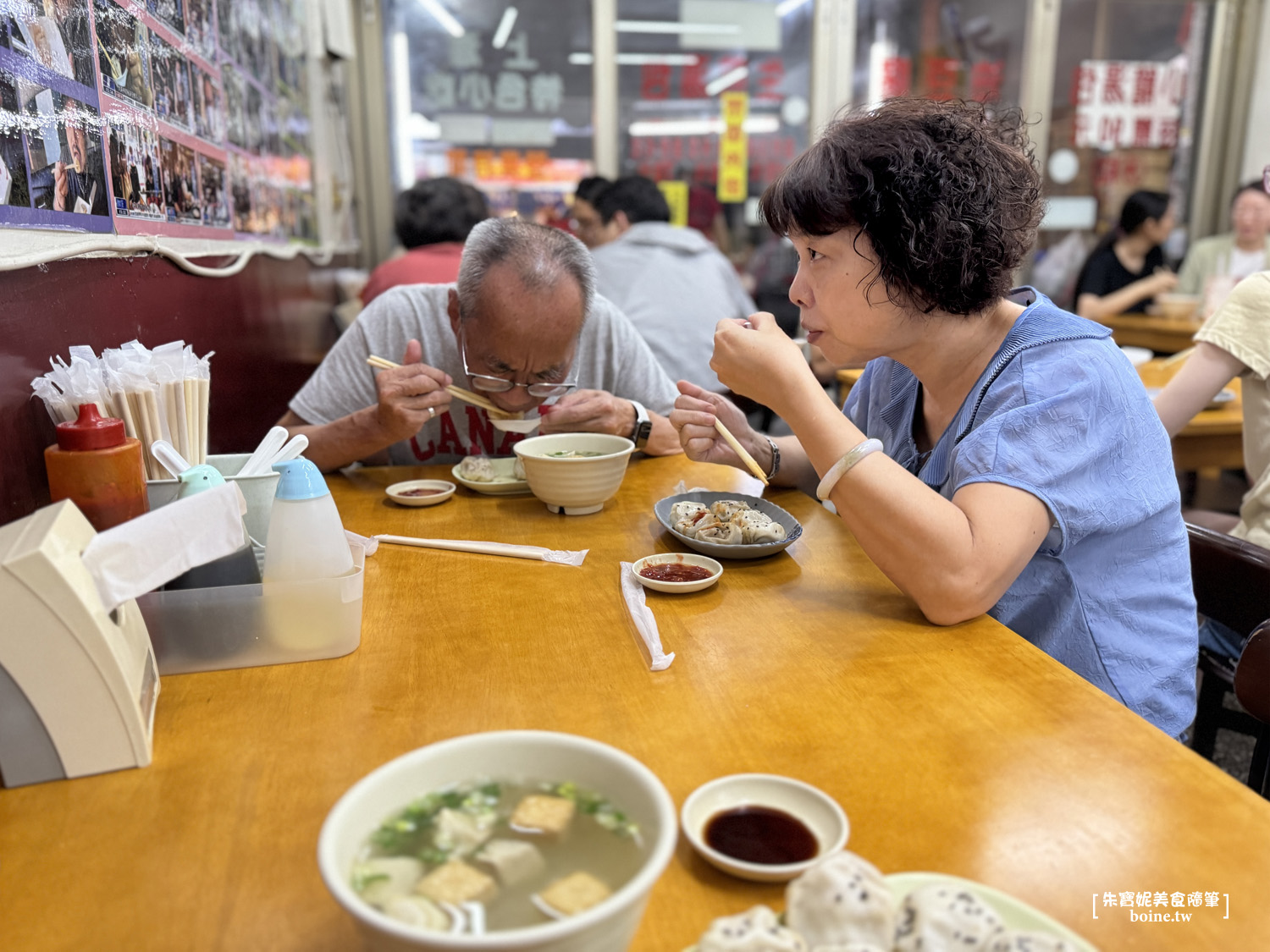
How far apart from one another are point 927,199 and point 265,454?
1081 millimetres

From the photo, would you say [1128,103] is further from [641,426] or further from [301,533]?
[301,533]

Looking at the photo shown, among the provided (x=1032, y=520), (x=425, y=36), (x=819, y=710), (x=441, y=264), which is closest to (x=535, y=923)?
(x=819, y=710)

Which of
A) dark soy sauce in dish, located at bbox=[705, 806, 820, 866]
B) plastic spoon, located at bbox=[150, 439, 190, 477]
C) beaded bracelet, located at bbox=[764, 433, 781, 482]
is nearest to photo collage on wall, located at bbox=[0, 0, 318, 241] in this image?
plastic spoon, located at bbox=[150, 439, 190, 477]

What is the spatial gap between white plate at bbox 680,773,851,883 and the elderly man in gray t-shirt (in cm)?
125

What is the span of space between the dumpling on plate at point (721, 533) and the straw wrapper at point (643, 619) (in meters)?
0.15

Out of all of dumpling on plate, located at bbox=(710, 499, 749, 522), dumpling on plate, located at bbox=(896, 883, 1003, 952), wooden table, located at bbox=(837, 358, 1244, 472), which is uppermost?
dumpling on plate, located at bbox=(896, 883, 1003, 952)

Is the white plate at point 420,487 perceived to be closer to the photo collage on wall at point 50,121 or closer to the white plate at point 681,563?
the white plate at point 681,563

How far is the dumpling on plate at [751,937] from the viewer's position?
0.55 meters

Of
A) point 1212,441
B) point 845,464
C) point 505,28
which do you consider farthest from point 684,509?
point 505,28

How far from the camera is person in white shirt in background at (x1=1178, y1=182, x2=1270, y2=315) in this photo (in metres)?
5.15

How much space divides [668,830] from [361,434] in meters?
1.55

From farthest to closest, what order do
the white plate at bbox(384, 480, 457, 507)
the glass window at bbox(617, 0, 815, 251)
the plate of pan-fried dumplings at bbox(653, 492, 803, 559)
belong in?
the glass window at bbox(617, 0, 815, 251), the white plate at bbox(384, 480, 457, 507), the plate of pan-fried dumplings at bbox(653, 492, 803, 559)

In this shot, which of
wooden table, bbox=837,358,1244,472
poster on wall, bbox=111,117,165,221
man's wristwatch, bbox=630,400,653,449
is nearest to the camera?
poster on wall, bbox=111,117,165,221

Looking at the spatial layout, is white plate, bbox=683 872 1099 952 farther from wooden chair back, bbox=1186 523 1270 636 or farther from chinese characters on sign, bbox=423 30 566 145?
chinese characters on sign, bbox=423 30 566 145
